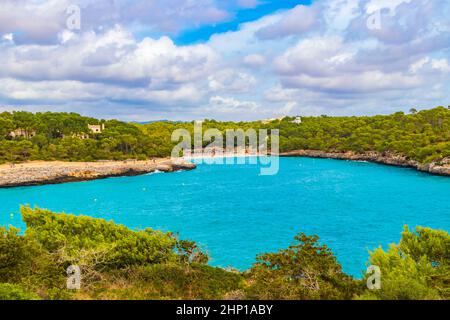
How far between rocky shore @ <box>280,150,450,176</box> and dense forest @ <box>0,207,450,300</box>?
5084cm

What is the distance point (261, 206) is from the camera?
38500mm

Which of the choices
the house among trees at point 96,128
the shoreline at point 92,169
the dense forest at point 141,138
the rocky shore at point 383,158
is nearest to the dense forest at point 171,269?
the shoreline at point 92,169

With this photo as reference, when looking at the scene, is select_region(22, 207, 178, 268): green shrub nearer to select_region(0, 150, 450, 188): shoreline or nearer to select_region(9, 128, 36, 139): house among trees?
select_region(0, 150, 450, 188): shoreline

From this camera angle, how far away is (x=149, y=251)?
1518 centimetres

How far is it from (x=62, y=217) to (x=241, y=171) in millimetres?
54143

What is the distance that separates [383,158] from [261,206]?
48322 mm

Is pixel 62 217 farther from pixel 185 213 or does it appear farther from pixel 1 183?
pixel 1 183

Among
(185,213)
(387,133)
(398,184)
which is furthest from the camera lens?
(387,133)

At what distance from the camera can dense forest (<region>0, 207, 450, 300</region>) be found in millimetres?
10578

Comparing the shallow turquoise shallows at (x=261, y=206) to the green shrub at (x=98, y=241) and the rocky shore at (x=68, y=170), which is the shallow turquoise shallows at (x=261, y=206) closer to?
the rocky shore at (x=68, y=170)

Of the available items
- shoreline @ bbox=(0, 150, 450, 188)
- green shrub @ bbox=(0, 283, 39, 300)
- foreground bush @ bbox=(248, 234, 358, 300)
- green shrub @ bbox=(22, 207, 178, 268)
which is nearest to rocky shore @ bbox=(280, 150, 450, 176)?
shoreline @ bbox=(0, 150, 450, 188)
